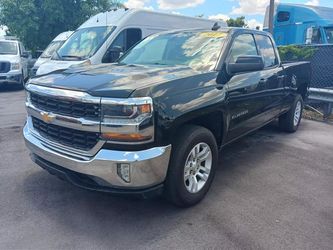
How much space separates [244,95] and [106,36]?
18.6 feet

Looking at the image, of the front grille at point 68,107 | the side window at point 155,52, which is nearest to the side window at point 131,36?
the side window at point 155,52

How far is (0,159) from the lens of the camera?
16.2 feet

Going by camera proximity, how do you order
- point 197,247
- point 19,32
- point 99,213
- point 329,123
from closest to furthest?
point 197,247 < point 99,213 < point 329,123 < point 19,32

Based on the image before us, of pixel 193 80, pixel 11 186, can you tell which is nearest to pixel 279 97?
pixel 193 80

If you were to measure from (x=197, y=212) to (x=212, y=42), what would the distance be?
213 centimetres

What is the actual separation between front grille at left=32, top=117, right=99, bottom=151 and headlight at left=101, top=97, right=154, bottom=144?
174mm

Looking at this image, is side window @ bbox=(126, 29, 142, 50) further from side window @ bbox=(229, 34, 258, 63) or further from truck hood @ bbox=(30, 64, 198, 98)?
truck hood @ bbox=(30, 64, 198, 98)

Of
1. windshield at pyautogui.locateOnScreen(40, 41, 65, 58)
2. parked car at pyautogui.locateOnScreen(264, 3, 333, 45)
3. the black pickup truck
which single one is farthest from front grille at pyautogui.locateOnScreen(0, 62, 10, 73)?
parked car at pyautogui.locateOnScreen(264, 3, 333, 45)

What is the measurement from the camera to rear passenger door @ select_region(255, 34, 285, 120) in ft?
16.7

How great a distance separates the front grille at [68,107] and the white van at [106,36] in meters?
5.17

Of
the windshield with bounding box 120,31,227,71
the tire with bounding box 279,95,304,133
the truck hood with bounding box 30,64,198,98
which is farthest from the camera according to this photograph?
Answer: the tire with bounding box 279,95,304,133

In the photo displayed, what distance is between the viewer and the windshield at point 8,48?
44.4 feet

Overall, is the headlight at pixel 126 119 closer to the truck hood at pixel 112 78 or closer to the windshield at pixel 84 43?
the truck hood at pixel 112 78

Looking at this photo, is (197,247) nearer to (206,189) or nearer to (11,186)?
(206,189)
